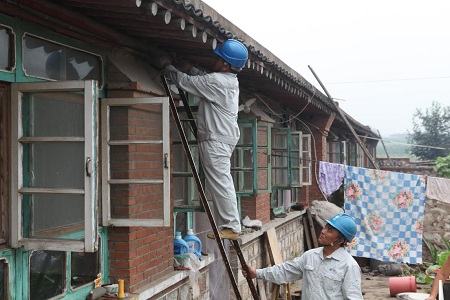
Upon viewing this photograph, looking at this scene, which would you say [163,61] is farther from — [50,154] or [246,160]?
[246,160]

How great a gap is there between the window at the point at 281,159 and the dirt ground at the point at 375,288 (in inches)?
87.5

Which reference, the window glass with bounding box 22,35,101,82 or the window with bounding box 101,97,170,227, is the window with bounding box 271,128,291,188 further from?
the window glass with bounding box 22,35,101,82

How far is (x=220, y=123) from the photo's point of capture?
15.8 ft

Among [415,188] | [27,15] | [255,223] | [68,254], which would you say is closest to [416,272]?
[415,188]

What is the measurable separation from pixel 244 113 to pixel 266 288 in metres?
3.10

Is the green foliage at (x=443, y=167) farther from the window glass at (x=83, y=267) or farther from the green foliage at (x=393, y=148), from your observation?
the window glass at (x=83, y=267)

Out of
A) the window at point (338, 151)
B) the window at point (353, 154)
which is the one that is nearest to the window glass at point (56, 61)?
the window at point (338, 151)

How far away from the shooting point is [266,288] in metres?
9.20

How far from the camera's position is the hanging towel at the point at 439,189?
1038 cm

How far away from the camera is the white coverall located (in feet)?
15.6

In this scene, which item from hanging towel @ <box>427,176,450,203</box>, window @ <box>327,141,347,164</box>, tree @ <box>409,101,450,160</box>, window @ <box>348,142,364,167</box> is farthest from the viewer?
tree @ <box>409,101,450,160</box>

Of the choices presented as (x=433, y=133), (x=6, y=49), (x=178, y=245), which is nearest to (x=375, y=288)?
(x=178, y=245)

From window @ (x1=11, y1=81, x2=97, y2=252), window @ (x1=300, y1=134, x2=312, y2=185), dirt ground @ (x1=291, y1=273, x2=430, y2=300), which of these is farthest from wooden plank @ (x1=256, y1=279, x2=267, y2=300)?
window @ (x1=11, y1=81, x2=97, y2=252)

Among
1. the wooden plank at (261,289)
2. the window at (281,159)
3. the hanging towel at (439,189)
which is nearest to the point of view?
the wooden plank at (261,289)
